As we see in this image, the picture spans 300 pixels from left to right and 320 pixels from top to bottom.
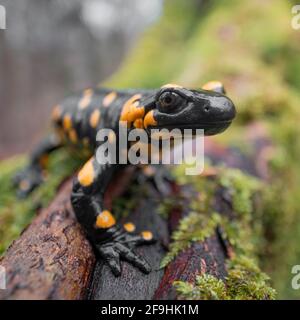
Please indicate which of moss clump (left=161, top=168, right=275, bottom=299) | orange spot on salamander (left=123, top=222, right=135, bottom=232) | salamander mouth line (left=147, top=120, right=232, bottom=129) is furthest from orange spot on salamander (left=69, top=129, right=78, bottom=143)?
salamander mouth line (left=147, top=120, right=232, bottom=129)

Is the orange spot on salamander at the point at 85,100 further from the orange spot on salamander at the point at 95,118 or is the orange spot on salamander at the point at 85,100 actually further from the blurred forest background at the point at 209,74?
the blurred forest background at the point at 209,74

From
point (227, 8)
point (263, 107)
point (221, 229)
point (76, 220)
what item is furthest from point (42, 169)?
point (227, 8)

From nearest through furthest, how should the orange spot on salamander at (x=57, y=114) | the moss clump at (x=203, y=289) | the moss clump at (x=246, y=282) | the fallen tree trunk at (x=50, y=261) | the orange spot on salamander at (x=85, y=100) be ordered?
the fallen tree trunk at (x=50, y=261), the moss clump at (x=203, y=289), the moss clump at (x=246, y=282), the orange spot on salamander at (x=85, y=100), the orange spot on salamander at (x=57, y=114)

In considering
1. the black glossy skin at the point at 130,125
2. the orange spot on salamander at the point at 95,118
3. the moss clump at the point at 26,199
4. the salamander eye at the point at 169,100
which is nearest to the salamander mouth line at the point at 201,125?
the black glossy skin at the point at 130,125

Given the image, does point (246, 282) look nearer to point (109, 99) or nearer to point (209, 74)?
point (109, 99)

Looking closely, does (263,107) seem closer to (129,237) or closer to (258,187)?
(258,187)
